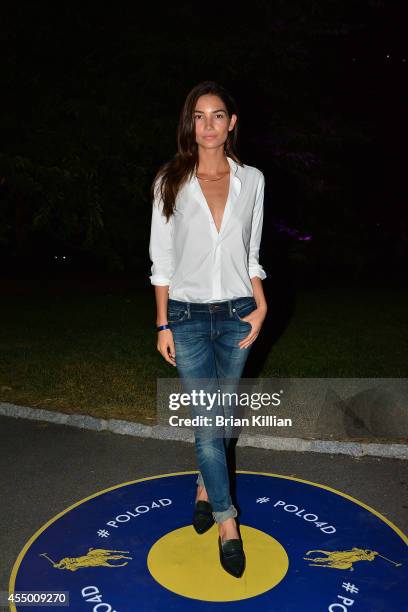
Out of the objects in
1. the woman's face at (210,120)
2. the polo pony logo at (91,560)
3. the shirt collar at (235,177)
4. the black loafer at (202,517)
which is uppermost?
the woman's face at (210,120)

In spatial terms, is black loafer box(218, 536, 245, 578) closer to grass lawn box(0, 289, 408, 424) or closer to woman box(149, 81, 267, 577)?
woman box(149, 81, 267, 577)

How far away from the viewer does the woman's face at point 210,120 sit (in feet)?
9.96

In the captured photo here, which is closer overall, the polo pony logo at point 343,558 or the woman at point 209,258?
the woman at point 209,258

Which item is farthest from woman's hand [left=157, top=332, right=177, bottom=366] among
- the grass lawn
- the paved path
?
the grass lawn

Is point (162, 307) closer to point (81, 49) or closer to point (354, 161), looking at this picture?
point (81, 49)

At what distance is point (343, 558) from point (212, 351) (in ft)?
4.47

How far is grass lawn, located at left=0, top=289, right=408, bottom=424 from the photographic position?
245 inches

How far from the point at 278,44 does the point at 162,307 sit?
38.2 feet

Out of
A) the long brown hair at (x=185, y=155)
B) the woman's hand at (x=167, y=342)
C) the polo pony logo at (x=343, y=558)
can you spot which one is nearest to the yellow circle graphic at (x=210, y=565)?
the polo pony logo at (x=343, y=558)

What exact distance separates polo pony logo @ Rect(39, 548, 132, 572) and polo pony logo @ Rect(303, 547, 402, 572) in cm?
105

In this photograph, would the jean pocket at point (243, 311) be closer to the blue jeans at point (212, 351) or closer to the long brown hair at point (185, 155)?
the blue jeans at point (212, 351)

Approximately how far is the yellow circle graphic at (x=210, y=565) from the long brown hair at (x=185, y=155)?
186 centimetres

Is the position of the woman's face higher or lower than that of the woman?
higher

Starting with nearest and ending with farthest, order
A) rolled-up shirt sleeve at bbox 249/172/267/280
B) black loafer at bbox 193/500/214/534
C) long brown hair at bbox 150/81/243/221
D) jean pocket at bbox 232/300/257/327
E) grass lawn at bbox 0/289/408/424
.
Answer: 1. long brown hair at bbox 150/81/243/221
2. jean pocket at bbox 232/300/257/327
3. rolled-up shirt sleeve at bbox 249/172/267/280
4. black loafer at bbox 193/500/214/534
5. grass lawn at bbox 0/289/408/424
